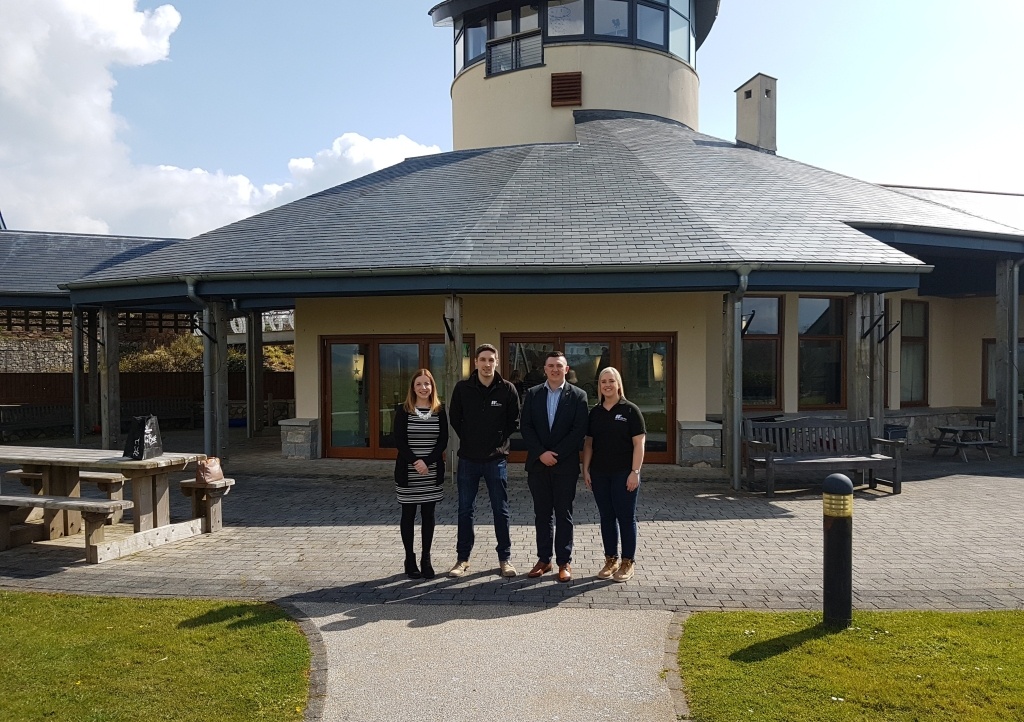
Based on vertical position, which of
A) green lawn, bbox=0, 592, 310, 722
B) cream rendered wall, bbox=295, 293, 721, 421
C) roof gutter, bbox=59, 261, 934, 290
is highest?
roof gutter, bbox=59, 261, 934, 290

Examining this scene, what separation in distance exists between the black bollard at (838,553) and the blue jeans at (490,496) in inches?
91.6

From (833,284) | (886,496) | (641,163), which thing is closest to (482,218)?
(641,163)

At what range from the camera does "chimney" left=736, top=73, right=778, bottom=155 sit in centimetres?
1686

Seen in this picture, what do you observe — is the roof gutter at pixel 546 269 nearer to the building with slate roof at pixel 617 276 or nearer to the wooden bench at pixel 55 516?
the building with slate roof at pixel 617 276

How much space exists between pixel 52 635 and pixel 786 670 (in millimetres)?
4365

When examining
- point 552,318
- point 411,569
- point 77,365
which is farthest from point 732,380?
point 77,365

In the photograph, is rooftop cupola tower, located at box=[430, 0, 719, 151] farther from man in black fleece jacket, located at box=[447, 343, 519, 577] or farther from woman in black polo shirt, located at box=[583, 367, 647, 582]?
woman in black polo shirt, located at box=[583, 367, 647, 582]

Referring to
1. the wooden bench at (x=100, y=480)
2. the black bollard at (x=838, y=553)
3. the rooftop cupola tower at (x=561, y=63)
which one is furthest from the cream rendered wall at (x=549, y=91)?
the black bollard at (x=838, y=553)

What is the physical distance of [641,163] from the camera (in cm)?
1337

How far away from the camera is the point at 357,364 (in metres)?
11.7

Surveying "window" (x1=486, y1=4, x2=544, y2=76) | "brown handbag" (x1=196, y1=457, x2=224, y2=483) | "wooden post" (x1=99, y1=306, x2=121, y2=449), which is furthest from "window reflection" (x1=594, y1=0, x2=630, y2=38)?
"brown handbag" (x1=196, y1=457, x2=224, y2=483)

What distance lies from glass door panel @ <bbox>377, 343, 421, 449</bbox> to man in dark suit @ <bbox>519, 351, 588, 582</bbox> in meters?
6.13

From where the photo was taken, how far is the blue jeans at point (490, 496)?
5.66m

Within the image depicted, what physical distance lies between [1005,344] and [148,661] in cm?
1424
